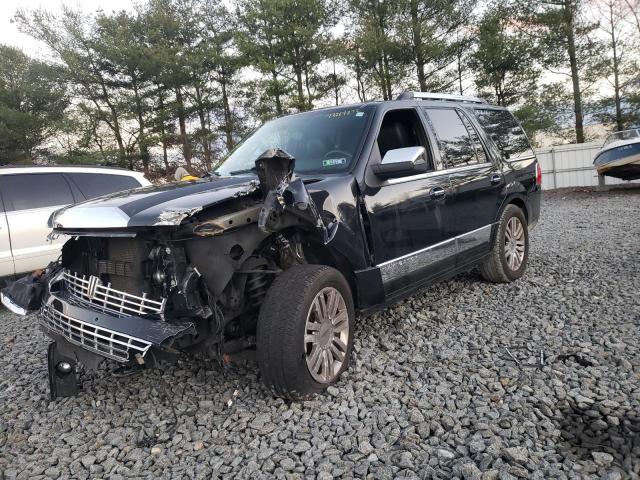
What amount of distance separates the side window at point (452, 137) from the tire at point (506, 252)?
0.88 m

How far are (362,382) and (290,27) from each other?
23337 millimetres

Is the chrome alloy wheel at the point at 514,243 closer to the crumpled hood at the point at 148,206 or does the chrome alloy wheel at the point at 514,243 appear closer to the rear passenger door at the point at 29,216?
the crumpled hood at the point at 148,206

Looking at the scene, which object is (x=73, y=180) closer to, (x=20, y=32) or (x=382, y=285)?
(x=382, y=285)

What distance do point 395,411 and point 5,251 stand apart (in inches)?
205

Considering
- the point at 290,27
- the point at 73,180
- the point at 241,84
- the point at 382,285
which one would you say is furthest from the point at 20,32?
the point at 382,285

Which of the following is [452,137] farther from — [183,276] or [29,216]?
[29,216]

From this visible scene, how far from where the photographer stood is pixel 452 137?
4340 millimetres

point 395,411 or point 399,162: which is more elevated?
point 399,162

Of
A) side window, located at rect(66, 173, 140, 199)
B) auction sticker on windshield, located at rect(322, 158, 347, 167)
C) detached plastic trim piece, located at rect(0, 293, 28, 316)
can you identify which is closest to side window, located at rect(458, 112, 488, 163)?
auction sticker on windshield, located at rect(322, 158, 347, 167)

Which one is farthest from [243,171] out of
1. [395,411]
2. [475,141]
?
[475,141]

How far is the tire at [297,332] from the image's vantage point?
2625mm

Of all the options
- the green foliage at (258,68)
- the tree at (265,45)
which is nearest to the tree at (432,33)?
the green foliage at (258,68)

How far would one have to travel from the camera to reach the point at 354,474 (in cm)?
220

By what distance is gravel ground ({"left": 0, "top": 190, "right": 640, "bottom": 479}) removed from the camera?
227cm
